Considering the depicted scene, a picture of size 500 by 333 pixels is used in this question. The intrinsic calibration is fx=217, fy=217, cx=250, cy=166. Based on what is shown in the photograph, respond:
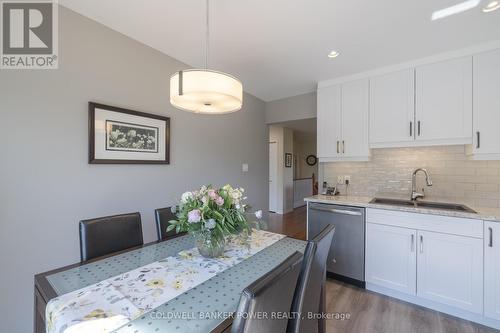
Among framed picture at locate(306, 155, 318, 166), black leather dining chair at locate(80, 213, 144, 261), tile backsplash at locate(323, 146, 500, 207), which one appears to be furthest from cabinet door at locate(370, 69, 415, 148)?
framed picture at locate(306, 155, 318, 166)

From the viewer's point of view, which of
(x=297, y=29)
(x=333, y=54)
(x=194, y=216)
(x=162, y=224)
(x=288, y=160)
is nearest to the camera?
(x=194, y=216)

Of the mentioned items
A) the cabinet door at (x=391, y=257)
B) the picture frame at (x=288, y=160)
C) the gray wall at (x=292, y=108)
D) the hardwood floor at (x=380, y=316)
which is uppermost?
the gray wall at (x=292, y=108)

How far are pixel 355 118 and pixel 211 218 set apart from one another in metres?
2.27

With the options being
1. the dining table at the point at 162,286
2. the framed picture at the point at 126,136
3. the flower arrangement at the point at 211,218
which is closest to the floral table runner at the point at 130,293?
the dining table at the point at 162,286

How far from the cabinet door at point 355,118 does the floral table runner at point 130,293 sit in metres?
2.01

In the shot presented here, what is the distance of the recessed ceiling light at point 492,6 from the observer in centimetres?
150

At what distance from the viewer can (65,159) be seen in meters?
1.69

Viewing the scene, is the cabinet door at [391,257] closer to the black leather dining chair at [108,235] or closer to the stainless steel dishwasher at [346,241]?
the stainless steel dishwasher at [346,241]

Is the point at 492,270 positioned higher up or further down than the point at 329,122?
further down

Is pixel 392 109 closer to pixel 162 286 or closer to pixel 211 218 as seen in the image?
pixel 211 218

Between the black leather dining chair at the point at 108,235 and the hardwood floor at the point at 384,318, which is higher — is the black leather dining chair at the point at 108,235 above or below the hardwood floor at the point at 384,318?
above

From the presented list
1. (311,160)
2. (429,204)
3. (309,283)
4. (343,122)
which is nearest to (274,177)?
(311,160)

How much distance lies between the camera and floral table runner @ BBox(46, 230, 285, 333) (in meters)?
0.74

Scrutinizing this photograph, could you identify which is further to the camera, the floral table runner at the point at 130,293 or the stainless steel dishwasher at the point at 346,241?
the stainless steel dishwasher at the point at 346,241
